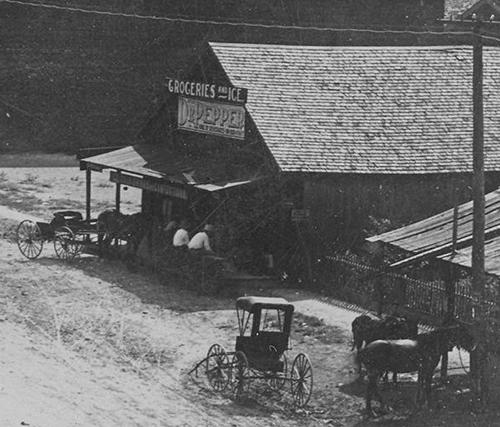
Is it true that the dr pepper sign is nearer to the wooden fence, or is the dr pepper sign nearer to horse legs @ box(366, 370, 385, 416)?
the wooden fence

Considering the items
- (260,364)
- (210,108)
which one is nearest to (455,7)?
(210,108)

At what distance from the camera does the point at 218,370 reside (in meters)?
22.0

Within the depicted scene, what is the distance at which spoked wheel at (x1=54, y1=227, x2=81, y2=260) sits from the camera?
3288 cm

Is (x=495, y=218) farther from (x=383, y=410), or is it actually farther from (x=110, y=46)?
(x=110, y=46)

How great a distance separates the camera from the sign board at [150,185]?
3173 centimetres

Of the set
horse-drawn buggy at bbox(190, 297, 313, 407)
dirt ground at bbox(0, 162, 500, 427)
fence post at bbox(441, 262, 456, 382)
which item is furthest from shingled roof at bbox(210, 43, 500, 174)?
horse-drawn buggy at bbox(190, 297, 313, 407)

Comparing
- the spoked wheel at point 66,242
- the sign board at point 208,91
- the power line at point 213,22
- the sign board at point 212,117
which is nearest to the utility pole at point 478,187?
the sign board at point 208,91

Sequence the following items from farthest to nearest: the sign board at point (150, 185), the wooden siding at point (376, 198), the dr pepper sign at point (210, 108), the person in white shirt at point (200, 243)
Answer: the dr pepper sign at point (210, 108) → the sign board at point (150, 185) → the wooden siding at point (376, 198) → the person in white shirt at point (200, 243)

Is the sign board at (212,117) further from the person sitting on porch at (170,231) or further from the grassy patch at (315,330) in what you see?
the grassy patch at (315,330)

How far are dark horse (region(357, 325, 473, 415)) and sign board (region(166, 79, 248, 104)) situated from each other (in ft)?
40.2

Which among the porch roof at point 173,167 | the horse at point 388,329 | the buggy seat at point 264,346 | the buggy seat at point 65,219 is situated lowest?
the buggy seat at point 264,346

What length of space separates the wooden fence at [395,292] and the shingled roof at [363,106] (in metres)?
3.10

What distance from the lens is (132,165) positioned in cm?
3469

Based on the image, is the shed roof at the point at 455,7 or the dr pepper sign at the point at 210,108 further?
the shed roof at the point at 455,7
